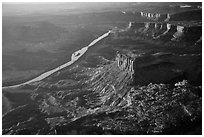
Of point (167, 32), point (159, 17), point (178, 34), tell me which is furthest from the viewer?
point (159, 17)

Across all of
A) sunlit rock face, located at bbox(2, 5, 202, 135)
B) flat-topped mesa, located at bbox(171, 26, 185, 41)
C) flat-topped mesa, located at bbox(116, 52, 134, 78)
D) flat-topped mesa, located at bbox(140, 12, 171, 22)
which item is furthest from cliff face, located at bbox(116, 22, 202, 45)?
flat-topped mesa, located at bbox(116, 52, 134, 78)

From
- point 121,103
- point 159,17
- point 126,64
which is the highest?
point 126,64

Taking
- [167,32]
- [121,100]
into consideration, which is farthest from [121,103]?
[167,32]

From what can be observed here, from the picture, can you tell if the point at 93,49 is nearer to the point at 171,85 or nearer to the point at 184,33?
the point at 184,33

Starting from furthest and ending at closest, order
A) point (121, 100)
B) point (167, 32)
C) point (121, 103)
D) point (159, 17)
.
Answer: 1. point (159, 17)
2. point (167, 32)
3. point (121, 100)
4. point (121, 103)

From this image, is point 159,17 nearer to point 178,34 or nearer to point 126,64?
point 178,34

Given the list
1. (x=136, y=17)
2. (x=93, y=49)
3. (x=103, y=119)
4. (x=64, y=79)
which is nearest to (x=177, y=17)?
(x=136, y=17)

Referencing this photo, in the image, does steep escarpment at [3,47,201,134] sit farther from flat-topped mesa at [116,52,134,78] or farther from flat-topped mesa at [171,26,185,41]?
flat-topped mesa at [171,26,185,41]

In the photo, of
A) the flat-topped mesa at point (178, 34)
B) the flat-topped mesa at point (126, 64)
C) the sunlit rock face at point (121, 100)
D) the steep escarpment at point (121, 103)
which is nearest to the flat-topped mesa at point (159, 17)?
the flat-topped mesa at point (178, 34)

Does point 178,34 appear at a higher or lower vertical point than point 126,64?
lower

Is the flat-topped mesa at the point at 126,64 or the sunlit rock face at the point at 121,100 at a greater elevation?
the flat-topped mesa at the point at 126,64

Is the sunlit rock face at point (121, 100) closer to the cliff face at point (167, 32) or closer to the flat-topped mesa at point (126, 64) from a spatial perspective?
the flat-topped mesa at point (126, 64)
